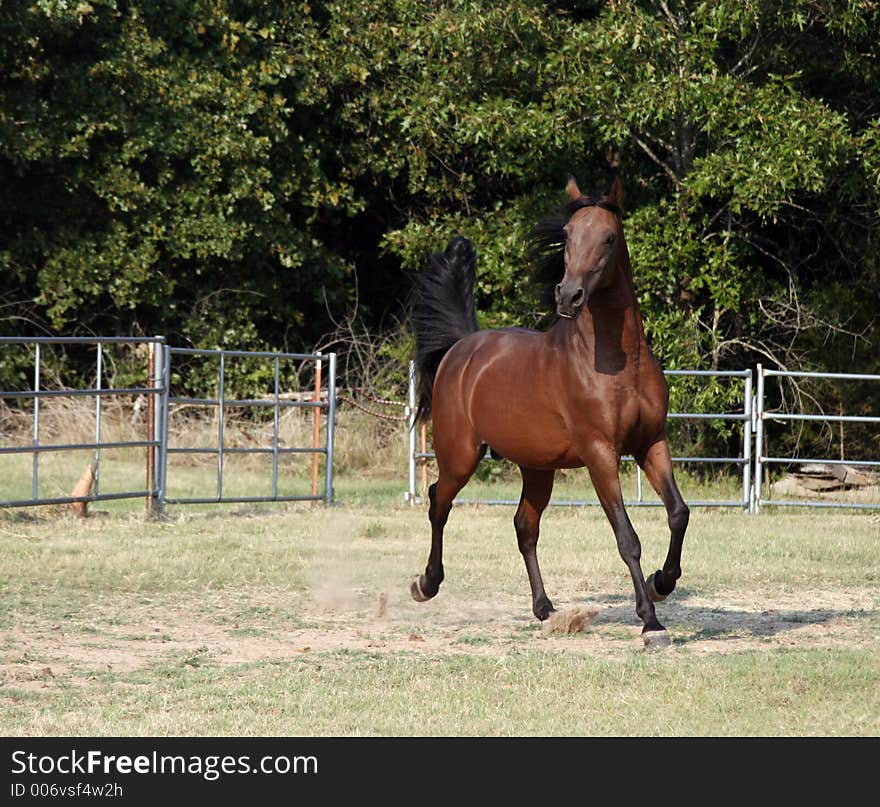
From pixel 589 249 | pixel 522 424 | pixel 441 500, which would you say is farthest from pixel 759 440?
pixel 589 249

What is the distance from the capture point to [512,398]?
733 cm

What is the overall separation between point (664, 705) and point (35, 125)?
14302 mm

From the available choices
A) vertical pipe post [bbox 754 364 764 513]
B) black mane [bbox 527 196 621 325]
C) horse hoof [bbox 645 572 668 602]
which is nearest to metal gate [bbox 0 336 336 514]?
vertical pipe post [bbox 754 364 764 513]

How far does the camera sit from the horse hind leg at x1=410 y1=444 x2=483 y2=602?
25.9 feet

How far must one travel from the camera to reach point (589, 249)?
21.4 ft

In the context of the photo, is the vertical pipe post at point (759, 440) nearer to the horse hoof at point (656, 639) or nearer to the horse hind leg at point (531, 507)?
the horse hind leg at point (531, 507)

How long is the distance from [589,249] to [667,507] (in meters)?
1.31

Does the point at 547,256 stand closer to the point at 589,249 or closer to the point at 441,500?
the point at 589,249

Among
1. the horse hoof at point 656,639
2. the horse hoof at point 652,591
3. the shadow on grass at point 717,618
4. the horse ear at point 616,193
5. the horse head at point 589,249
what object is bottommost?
the shadow on grass at point 717,618

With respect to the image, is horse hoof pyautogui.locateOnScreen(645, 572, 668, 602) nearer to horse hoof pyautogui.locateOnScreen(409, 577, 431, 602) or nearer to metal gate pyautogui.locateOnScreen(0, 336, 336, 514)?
horse hoof pyautogui.locateOnScreen(409, 577, 431, 602)

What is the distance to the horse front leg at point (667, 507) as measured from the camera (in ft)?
22.1

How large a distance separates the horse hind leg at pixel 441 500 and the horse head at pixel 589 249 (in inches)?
60.3

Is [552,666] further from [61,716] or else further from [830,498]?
[830,498]

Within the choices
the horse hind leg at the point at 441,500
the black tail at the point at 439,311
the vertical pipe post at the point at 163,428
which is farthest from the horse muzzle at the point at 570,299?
the vertical pipe post at the point at 163,428
